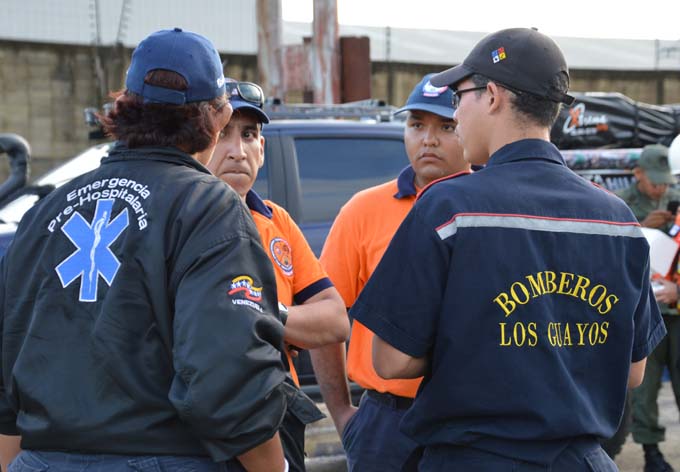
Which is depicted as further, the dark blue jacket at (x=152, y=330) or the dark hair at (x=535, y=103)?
the dark hair at (x=535, y=103)

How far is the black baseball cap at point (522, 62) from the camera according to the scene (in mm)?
2197

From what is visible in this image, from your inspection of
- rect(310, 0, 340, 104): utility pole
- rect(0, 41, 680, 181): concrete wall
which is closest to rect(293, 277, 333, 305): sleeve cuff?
rect(310, 0, 340, 104): utility pole

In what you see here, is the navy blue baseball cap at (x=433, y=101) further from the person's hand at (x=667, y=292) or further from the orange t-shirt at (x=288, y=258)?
the person's hand at (x=667, y=292)

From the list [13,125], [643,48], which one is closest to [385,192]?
[13,125]

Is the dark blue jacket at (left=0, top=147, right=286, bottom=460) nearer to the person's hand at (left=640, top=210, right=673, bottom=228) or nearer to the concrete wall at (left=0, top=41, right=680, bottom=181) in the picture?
the person's hand at (left=640, top=210, right=673, bottom=228)

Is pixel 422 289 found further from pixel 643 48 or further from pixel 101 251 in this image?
pixel 643 48

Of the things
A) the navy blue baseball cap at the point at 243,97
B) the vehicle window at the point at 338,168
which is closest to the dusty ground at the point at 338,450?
the vehicle window at the point at 338,168

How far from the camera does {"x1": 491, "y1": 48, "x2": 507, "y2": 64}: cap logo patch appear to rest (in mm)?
2219

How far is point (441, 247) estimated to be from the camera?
2.07 meters

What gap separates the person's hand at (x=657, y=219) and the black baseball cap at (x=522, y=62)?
14.7ft

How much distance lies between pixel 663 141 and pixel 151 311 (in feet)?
27.1

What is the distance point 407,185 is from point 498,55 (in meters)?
1.05

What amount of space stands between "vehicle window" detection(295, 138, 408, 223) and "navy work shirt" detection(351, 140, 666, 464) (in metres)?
3.42

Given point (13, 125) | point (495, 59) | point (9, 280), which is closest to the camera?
point (9, 280)
